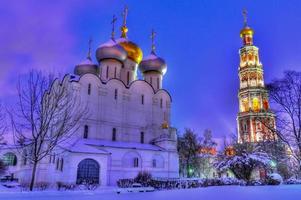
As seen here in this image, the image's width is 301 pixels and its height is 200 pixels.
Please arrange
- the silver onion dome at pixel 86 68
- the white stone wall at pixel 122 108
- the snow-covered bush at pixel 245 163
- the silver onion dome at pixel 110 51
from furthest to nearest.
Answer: the silver onion dome at pixel 86 68 → the silver onion dome at pixel 110 51 → the white stone wall at pixel 122 108 → the snow-covered bush at pixel 245 163

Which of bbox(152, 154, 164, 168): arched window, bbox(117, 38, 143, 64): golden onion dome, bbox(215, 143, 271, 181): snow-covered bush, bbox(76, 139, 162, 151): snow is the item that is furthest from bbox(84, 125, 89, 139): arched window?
bbox(215, 143, 271, 181): snow-covered bush

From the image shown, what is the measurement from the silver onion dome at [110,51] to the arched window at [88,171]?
16056 millimetres

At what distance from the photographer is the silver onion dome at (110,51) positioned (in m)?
36.9

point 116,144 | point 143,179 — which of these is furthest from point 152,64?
point 143,179

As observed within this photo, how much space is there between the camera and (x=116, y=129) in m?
33.5

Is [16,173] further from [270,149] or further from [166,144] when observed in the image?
[270,149]

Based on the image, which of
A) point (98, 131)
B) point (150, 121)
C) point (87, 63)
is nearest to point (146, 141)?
point (150, 121)

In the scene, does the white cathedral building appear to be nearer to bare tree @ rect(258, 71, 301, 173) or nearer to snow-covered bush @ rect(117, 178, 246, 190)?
snow-covered bush @ rect(117, 178, 246, 190)

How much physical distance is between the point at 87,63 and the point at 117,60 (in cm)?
536

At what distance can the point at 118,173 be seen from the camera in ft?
95.0

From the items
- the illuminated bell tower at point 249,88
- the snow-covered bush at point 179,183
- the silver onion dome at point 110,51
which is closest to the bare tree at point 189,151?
the illuminated bell tower at point 249,88

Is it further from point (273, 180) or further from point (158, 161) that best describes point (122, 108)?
point (273, 180)

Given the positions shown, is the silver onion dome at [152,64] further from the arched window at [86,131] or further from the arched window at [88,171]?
the arched window at [88,171]

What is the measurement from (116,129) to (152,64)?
1203 cm
